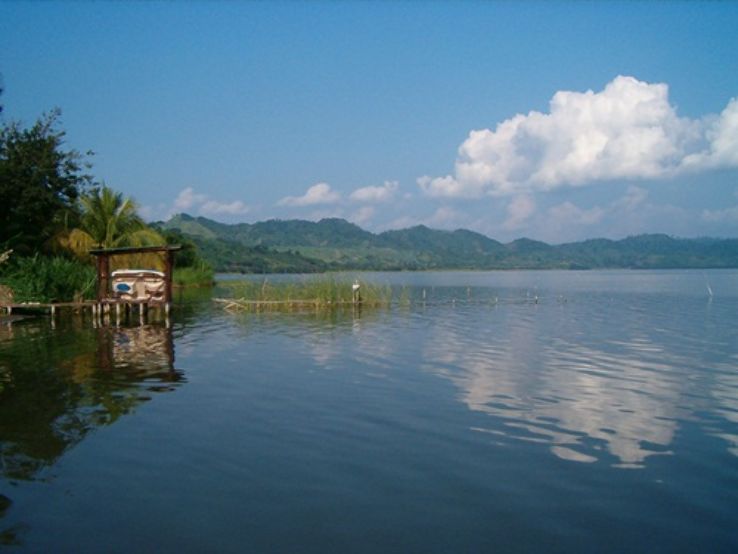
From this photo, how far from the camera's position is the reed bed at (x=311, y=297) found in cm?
2864

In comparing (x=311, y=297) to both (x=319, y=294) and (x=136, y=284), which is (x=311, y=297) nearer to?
(x=319, y=294)

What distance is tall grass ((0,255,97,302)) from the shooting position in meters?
23.7

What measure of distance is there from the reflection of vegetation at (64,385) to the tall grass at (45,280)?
18.3 feet

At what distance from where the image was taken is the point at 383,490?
20.4 ft

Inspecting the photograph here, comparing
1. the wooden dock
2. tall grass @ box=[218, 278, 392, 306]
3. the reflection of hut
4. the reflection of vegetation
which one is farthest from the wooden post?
the reflection of vegetation

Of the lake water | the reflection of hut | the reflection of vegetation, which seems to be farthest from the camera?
the reflection of hut

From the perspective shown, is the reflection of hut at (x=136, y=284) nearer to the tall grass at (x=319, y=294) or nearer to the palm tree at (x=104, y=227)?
the tall grass at (x=319, y=294)

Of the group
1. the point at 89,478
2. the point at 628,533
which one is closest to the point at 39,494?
the point at 89,478

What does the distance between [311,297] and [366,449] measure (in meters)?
22.2

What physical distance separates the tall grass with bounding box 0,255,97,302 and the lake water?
9.37m

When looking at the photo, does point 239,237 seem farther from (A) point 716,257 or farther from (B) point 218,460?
(B) point 218,460

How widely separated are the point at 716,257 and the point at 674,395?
8530 inches

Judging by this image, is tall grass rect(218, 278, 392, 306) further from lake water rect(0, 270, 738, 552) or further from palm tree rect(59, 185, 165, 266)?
lake water rect(0, 270, 738, 552)

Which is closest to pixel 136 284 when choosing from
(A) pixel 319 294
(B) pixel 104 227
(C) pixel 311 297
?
(C) pixel 311 297
